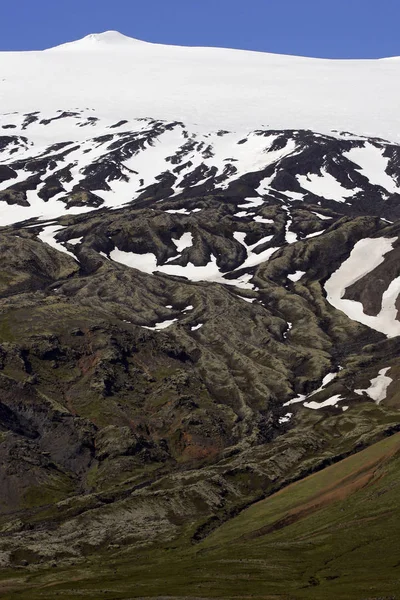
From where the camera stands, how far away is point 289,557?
119 metres

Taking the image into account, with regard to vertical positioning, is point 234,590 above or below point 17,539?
above

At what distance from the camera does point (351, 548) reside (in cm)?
11819

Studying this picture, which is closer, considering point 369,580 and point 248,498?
point 369,580

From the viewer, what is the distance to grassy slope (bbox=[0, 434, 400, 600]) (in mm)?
103438

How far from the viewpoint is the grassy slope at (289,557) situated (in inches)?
4072

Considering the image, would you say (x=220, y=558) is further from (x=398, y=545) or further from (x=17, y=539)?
(x=17, y=539)

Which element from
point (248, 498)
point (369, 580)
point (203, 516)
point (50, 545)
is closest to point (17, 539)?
point (50, 545)

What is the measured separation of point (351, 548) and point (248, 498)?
183 feet

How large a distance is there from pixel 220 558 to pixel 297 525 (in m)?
21.9

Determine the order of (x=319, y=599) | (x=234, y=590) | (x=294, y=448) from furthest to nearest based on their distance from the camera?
(x=294, y=448) < (x=234, y=590) < (x=319, y=599)

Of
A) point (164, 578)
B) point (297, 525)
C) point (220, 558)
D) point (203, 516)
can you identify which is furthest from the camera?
point (203, 516)

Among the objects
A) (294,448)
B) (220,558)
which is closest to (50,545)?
(220,558)

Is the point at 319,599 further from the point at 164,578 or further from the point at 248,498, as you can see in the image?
the point at 248,498

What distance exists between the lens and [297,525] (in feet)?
470
